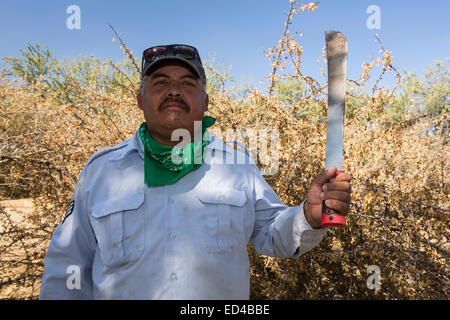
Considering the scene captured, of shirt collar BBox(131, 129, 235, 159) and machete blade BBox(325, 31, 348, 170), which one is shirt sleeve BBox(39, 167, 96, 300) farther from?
machete blade BBox(325, 31, 348, 170)

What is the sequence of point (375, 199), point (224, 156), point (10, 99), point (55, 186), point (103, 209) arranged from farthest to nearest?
point (10, 99), point (55, 186), point (375, 199), point (224, 156), point (103, 209)

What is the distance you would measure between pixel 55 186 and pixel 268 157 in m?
2.50

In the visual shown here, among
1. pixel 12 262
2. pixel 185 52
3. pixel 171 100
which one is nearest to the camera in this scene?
pixel 171 100

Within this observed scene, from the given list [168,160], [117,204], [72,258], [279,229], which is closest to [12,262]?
[72,258]

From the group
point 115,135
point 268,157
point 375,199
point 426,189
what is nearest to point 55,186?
point 115,135

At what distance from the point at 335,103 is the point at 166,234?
0.94 m

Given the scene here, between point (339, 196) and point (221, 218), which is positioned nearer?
point (339, 196)

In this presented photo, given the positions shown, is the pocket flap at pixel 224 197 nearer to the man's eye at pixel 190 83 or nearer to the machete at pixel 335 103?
the machete at pixel 335 103

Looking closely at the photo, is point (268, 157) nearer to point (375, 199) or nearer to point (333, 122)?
point (375, 199)

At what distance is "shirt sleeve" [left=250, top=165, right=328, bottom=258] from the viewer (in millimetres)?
1499

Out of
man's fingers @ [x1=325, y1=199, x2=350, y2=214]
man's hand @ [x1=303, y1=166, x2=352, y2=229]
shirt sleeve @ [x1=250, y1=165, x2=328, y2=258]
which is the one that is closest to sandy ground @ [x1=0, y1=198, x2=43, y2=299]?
shirt sleeve @ [x1=250, y1=165, x2=328, y2=258]

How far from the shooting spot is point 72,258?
1641mm

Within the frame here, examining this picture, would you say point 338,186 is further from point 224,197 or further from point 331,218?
point 224,197
